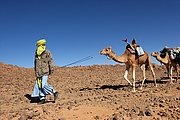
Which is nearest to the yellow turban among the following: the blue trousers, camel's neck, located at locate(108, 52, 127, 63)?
the blue trousers

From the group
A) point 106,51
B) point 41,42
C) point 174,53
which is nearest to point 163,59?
point 174,53

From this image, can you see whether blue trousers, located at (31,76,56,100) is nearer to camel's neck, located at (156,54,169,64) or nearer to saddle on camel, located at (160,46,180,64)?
camel's neck, located at (156,54,169,64)

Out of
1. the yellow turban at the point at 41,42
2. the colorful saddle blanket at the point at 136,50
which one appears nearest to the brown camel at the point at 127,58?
the colorful saddle blanket at the point at 136,50

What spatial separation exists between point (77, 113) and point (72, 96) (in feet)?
10.0

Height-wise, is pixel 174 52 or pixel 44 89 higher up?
pixel 174 52

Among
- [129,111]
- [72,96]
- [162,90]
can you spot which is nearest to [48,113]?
[129,111]

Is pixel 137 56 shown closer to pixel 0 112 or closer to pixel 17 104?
pixel 17 104

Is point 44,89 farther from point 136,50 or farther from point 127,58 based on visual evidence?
point 136,50

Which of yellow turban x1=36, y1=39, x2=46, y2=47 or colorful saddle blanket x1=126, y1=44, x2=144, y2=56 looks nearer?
yellow turban x1=36, y1=39, x2=46, y2=47

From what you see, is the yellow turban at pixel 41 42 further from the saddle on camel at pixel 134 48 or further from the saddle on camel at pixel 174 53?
the saddle on camel at pixel 174 53

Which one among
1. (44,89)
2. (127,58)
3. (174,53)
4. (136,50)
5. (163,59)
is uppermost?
(174,53)

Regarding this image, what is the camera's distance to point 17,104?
9.58m

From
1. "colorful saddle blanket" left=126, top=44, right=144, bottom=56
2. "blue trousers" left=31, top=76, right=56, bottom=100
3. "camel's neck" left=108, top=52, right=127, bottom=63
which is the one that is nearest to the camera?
"blue trousers" left=31, top=76, right=56, bottom=100

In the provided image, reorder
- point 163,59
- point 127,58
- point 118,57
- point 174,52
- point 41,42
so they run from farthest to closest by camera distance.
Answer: point 163,59
point 174,52
point 118,57
point 127,58
point 41,42
